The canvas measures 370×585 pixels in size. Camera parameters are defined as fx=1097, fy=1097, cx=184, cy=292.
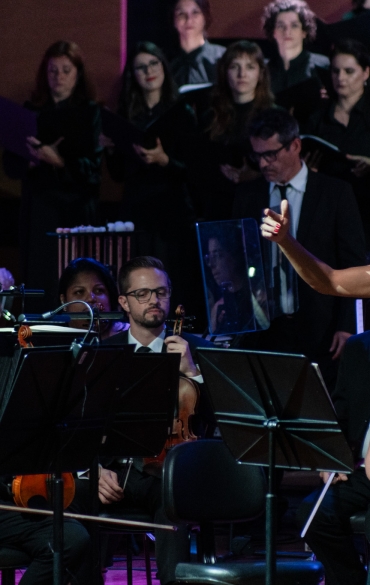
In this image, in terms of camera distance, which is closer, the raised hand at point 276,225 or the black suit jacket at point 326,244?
the raised hand at point 276,225

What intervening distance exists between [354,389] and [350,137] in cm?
264

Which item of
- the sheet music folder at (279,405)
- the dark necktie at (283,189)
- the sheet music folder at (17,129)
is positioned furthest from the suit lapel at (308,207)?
the sheet music folder at (279,405)

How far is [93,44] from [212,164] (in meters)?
1.35

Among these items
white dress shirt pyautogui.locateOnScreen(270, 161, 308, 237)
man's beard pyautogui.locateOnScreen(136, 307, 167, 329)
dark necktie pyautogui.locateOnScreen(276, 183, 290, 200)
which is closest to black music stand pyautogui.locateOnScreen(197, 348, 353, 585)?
man's beard pyautogui.locateOnScreen(136, 307, 167, 329)

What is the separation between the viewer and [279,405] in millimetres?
3566

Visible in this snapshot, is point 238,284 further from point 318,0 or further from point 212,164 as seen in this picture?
point 318,0

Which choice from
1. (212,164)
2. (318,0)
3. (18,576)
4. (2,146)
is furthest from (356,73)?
(18,576)

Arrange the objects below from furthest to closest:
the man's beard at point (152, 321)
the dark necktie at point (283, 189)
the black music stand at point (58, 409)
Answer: the dark necktie at point (283, 189)
the man's beard at point (152, 321)
the black music stand at point (58, 409)

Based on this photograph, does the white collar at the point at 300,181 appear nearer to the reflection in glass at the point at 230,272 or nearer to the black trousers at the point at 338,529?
the reflection in glass at the point at 230,272

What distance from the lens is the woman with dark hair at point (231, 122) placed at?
23.5ft

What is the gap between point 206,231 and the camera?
6168mm

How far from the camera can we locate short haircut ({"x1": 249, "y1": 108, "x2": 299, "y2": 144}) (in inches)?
236

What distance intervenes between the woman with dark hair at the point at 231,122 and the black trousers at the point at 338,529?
2821mm

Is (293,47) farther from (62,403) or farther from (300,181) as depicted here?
(62,403)
